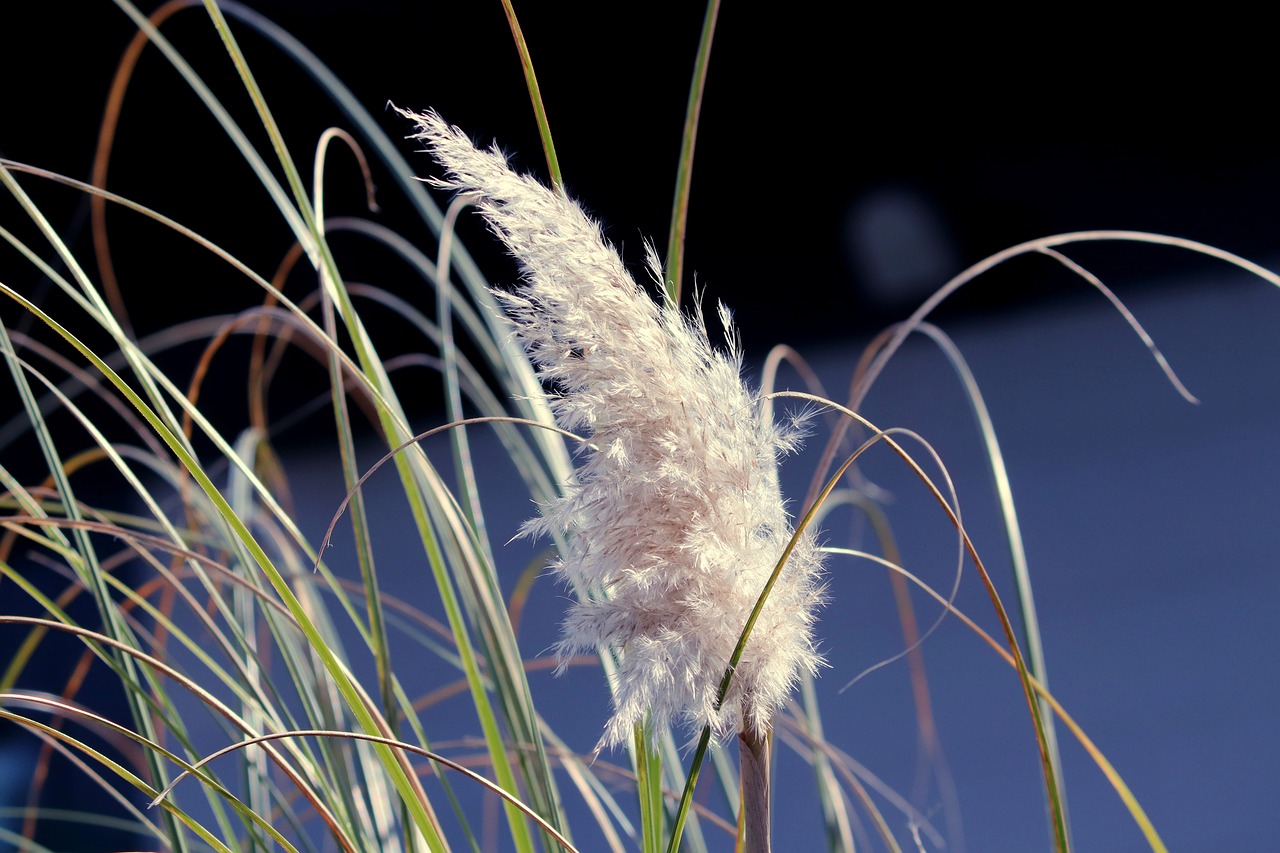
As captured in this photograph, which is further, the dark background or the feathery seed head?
the dark background

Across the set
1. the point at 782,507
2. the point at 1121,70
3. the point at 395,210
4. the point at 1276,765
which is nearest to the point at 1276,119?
the point at 1121,70

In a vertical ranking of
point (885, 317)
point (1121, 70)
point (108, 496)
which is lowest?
point (108, 496)

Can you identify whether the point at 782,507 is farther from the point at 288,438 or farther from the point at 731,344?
the point at 288,438

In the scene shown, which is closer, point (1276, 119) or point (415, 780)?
point (415, 780)

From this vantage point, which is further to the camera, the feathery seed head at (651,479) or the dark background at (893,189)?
the dark background at (893,189)
